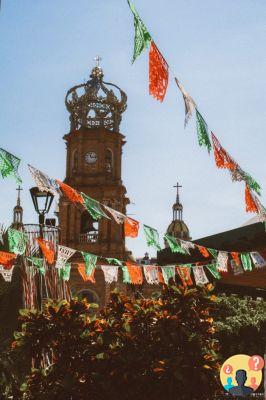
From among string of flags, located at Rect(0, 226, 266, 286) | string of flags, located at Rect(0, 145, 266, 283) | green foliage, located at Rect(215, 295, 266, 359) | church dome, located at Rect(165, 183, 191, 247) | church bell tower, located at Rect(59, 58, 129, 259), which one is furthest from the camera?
church dome, located at Rect(165, 183, 191, 247)

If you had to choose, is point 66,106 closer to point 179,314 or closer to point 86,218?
point 86,218

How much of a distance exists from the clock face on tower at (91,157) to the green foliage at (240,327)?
63.0ft

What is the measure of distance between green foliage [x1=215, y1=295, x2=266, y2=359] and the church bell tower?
14733mm

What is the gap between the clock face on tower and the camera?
4203 centimetres

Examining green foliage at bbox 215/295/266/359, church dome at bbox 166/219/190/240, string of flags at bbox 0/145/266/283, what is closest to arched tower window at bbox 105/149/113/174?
green foliage at bbox 215/295/266/359

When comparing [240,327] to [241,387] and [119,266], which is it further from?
[241,387]

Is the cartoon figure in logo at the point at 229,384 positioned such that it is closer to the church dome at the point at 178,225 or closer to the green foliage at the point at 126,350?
the green foliage at the point at 126,350

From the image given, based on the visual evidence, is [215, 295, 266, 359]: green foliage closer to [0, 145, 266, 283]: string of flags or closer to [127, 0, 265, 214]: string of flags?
[0, 145, 266, 283]: string of flags

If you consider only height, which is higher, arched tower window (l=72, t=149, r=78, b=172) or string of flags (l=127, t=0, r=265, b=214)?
arched tower window (l=72, t=149, r=78, b=172)

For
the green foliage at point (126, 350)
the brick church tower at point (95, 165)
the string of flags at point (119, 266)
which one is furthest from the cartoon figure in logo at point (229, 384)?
the brick church tower at point (95, 165)

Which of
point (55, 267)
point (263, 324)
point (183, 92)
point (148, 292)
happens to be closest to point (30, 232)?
point (55, 267)

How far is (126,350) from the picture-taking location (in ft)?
31.2

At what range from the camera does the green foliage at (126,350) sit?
9188 millimetres

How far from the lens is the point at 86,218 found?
40188 mm
